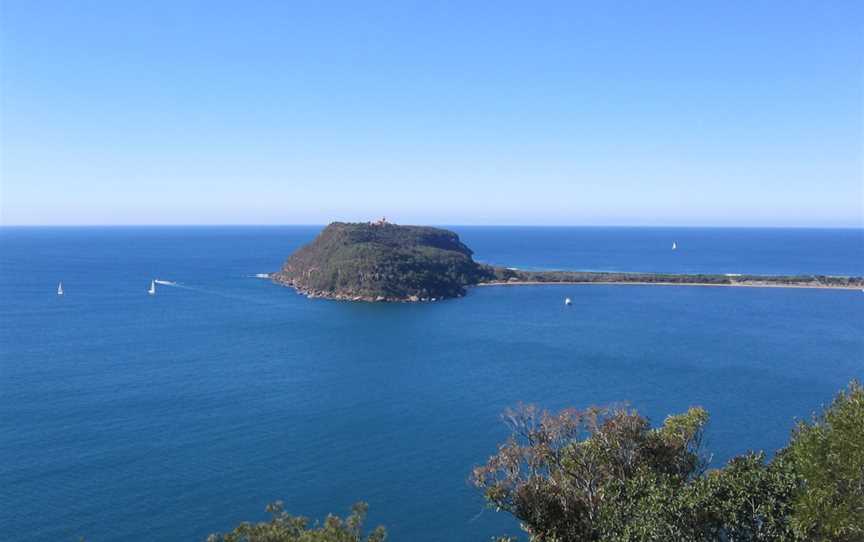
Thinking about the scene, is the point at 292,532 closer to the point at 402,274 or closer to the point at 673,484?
the point at 673,484

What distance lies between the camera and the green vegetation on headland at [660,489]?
969 centimetres

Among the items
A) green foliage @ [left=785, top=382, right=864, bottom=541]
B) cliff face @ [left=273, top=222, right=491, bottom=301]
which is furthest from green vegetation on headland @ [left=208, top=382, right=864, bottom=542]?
cliff face @ [left=273, top=222, right=491, bottom=301]

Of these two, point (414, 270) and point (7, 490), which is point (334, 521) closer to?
point (7, 490)

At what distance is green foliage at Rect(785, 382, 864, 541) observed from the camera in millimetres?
9320

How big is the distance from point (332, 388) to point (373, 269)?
37.9 meters

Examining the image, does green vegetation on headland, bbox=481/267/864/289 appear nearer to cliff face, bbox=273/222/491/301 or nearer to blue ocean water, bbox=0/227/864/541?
cliff face, bbox=273/222/491/301

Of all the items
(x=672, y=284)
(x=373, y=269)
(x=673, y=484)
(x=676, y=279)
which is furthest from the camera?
(x=676, y=279)

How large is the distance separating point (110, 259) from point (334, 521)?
11780 cm

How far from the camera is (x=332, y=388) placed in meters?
35.2

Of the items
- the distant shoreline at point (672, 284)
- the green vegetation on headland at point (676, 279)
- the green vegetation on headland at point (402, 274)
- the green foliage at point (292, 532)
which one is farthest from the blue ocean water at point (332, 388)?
the green vegetation on headland at point (676, 279)

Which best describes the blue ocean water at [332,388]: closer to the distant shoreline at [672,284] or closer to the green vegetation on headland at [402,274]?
the green vegetation on headland at [402,274]

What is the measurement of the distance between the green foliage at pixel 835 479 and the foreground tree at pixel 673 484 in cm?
2

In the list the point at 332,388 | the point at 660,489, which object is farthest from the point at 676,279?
the point at 660,489

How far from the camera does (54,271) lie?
295 ft
